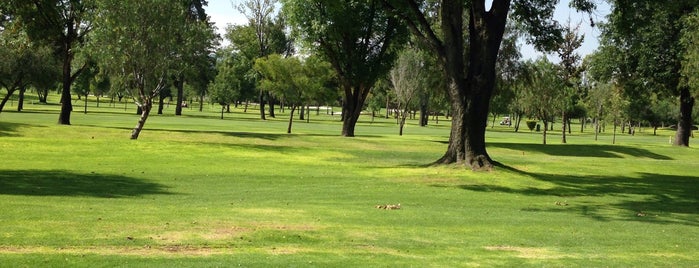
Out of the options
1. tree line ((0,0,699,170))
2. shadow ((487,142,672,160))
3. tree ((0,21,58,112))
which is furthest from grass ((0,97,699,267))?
tree ((0,21,58,112))

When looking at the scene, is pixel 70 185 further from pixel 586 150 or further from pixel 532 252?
pixel 586 150

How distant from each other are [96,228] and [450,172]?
16.9 metres

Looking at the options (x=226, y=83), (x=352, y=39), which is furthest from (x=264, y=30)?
(x=352, y=39)

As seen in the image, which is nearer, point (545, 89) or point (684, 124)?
point (684, 124)

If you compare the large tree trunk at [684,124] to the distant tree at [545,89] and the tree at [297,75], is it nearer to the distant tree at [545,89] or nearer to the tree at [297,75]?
the distant tree at [545,89]

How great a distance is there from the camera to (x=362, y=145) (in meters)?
40.7

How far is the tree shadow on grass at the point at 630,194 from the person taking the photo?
17.5 metres

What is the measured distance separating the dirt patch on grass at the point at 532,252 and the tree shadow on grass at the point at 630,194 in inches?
230

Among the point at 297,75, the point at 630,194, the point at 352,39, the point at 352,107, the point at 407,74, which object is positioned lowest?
the point at 630,194

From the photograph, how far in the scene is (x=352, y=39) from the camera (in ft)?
149

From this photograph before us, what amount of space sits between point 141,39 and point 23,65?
2262 cm

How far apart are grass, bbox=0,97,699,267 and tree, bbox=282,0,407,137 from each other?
11.0 meters

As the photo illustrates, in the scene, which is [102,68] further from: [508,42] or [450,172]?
[508,42]

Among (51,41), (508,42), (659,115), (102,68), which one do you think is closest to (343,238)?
(102,68)
